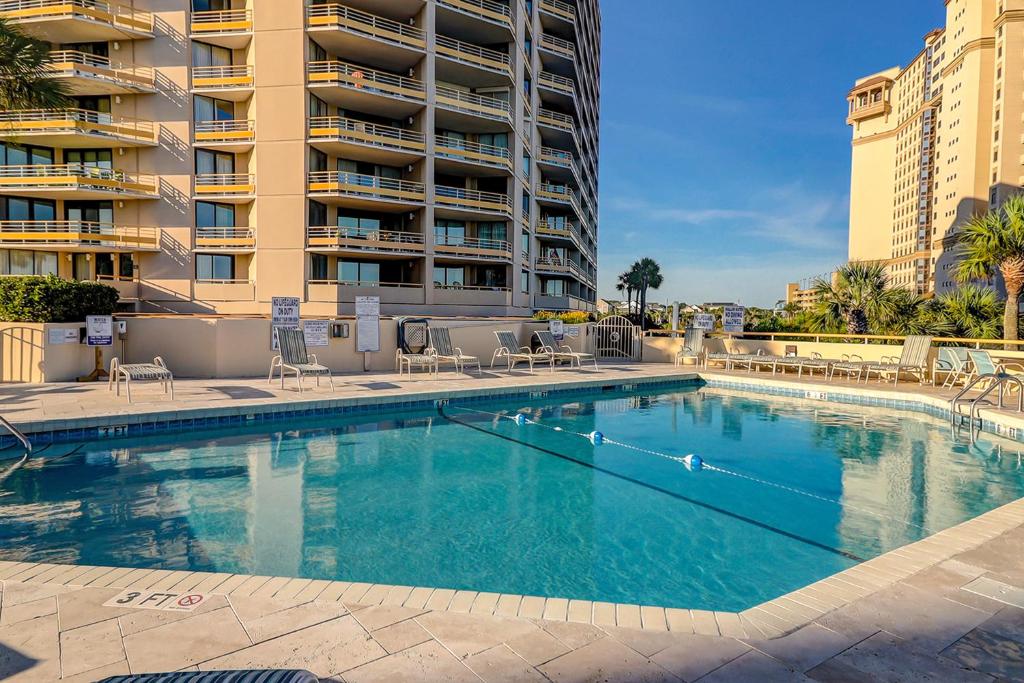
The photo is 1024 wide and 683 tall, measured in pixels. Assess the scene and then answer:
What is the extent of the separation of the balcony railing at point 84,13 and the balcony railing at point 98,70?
1339mm

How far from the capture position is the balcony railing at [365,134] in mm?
22734

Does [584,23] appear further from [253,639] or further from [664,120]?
[253,639]

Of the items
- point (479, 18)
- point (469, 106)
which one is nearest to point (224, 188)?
point (469, 106)

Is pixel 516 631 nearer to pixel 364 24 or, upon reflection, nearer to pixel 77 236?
pixel 364 24

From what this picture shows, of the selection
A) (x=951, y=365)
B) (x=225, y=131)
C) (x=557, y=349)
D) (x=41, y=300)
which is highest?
(x=225, y=131)

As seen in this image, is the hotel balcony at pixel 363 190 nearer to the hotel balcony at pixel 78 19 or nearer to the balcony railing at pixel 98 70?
the balcony railing at pixel 98 70

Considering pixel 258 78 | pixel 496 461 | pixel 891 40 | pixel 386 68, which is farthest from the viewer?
pixel 891 40

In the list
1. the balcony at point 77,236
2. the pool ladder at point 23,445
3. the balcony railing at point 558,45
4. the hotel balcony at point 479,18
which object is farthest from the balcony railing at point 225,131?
the pool ladder at point 23,445

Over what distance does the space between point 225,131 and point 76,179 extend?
19.4 ft

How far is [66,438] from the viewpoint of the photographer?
7816 mm

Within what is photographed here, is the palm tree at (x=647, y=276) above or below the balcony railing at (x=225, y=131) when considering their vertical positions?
below

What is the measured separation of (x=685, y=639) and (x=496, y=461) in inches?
193

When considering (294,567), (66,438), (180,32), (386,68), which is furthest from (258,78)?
(294,567)

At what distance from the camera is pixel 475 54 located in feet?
85.4
